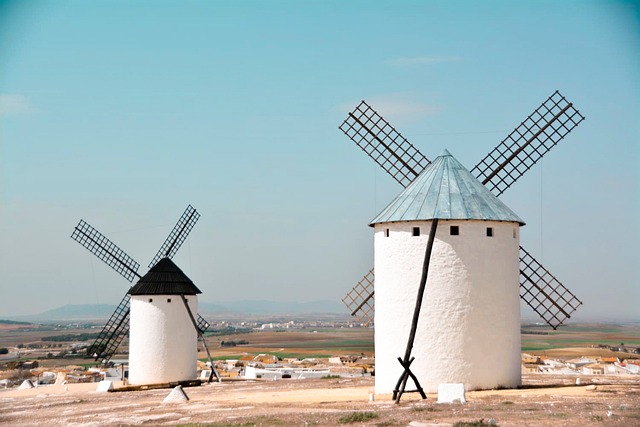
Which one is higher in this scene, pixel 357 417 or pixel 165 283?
pixel 165 283

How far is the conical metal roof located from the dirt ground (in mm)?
4960

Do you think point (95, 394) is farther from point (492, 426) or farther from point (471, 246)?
point (492, 426)

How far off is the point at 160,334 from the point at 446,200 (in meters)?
15.9

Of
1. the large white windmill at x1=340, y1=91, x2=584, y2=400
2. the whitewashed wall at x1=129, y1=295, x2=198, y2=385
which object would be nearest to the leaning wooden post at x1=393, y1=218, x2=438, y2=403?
the large white windmill at x1=340, y1=91, x2=584, y2=400

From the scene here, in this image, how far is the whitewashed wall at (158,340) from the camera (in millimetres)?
34375

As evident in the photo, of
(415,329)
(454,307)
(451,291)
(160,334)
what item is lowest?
(160,334)

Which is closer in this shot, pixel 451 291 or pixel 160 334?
pixel 451 291

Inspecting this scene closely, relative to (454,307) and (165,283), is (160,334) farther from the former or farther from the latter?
(454,307)

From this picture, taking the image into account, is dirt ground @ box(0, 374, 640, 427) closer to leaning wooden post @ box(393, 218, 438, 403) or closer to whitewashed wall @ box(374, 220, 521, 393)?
leaning wooden post @ box(393, 218, 438, 403)

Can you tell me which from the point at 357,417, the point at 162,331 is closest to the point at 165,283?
the point at 162,331

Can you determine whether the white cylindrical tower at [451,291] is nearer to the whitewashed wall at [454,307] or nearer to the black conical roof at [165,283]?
the whitewashed wall at [454,307]

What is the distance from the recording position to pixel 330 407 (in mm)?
20609

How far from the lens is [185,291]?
35281 mm

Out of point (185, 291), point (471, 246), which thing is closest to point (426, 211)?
point (471, 246)
